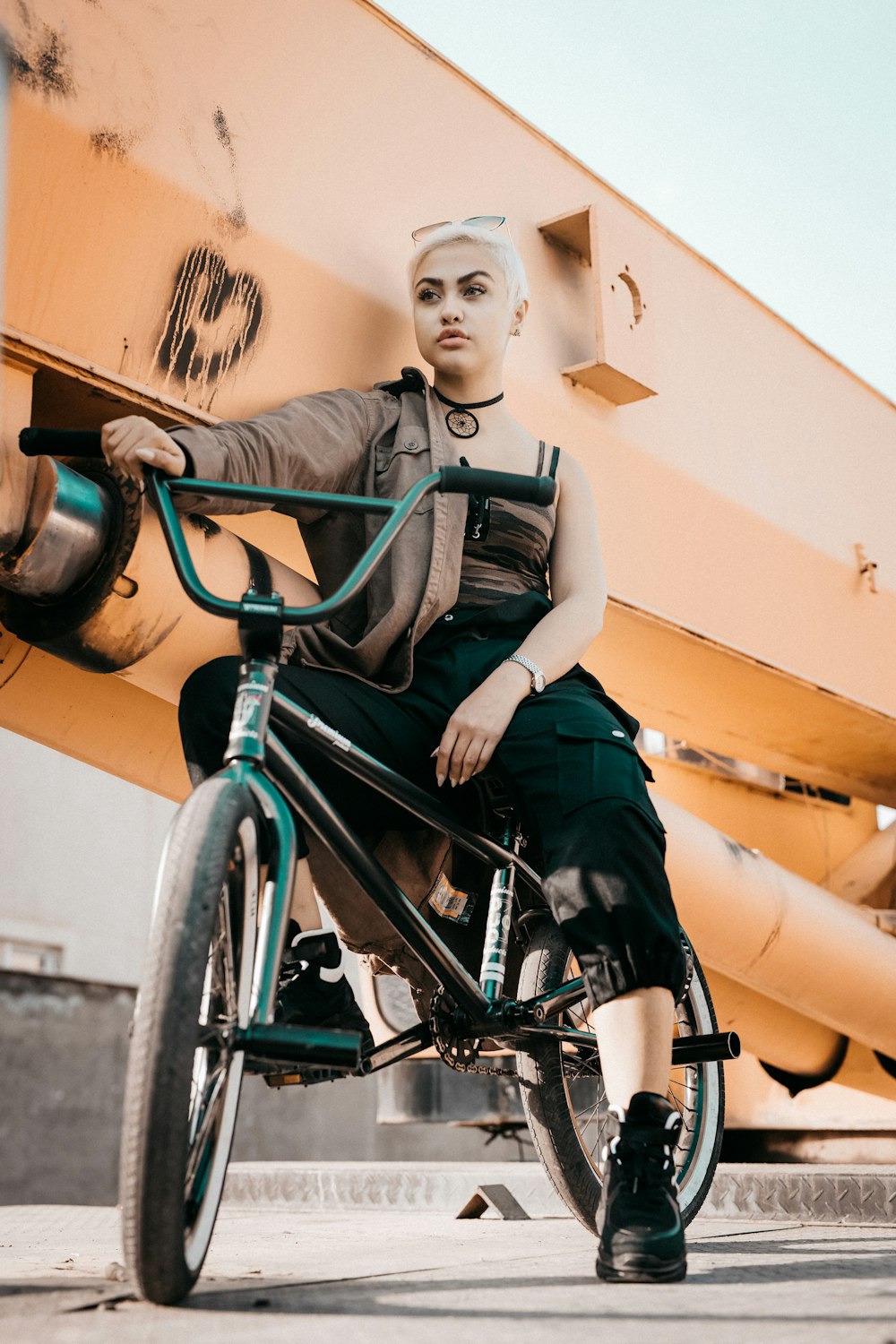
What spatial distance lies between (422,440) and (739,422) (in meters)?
1.44

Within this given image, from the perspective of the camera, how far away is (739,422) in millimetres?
3092

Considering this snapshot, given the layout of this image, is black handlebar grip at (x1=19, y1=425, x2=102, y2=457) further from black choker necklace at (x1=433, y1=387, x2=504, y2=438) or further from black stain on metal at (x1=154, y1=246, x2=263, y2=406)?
black choker necklace at (x1=433, y1=387, x2=504, y2=438)

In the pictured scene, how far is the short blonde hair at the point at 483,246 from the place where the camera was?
6.48 ft

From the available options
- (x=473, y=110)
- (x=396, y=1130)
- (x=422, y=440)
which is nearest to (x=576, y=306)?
(x=473, y=110)

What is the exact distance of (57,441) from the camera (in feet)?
5.02

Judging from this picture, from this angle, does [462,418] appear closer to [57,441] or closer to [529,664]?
[529,664]

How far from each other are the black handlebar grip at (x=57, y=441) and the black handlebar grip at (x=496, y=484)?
1.36 ft

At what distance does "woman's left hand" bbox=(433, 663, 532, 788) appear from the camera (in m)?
1.60

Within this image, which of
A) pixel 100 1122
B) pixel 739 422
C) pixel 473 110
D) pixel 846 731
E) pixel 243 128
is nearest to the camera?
pixel 243 128

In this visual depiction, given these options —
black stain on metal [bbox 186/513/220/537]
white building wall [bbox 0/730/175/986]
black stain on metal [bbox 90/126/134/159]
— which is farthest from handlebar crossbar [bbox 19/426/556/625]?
white building wall [bbox 0/730/175/986]

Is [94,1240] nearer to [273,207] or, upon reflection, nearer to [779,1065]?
[273,207]

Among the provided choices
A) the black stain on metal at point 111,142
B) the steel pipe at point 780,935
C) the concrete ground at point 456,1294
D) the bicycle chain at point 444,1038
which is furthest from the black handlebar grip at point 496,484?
the steel pipe at point 780,935

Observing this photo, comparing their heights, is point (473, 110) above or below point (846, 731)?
above

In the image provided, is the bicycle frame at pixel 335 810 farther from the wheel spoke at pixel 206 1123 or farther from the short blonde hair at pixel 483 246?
the short blonde hair at pixel 483 246
